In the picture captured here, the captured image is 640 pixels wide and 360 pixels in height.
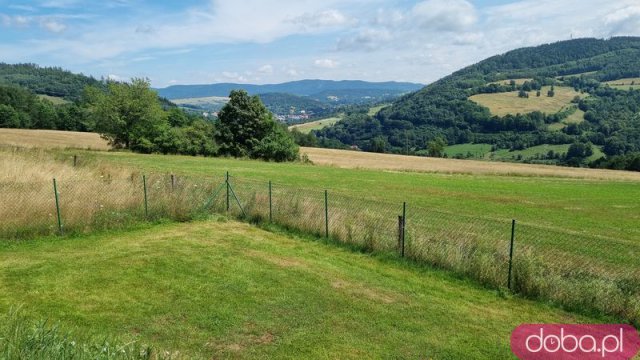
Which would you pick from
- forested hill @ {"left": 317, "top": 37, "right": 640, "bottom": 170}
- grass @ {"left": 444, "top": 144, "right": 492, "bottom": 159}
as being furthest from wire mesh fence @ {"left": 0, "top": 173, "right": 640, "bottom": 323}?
grass @ {"left": 444, "top": 144, "right": 492, "bottom": 159}

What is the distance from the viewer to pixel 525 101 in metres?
170

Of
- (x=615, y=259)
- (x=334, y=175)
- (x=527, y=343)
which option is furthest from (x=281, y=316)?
(x=334, y=175)

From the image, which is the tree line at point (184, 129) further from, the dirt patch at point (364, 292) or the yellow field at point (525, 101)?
the yellow field at point (525, 101)

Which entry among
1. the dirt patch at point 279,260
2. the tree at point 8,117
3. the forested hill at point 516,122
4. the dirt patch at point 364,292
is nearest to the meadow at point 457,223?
the dirt patch at point 279,260

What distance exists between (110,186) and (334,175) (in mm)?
28123

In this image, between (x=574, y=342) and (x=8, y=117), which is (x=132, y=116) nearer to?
(x=8, y=117)

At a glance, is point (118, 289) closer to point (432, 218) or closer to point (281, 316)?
point (281, 316)

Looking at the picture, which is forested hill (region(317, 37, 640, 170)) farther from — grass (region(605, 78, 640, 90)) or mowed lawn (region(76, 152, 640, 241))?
mowed lawn (region(76, 152, 640, 241))

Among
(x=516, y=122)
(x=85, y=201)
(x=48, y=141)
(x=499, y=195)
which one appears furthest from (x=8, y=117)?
(x=516, y=122)

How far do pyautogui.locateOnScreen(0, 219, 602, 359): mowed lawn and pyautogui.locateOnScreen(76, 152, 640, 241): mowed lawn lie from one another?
309 inches

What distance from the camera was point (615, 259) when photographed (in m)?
14.4

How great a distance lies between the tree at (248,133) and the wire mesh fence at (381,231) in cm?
3701

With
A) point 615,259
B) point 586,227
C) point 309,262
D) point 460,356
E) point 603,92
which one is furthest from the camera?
point 603,92

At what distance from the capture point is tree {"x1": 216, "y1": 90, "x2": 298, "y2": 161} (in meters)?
55.7
